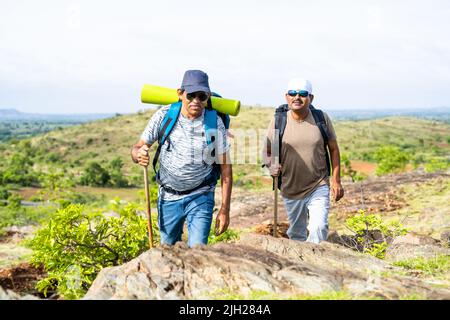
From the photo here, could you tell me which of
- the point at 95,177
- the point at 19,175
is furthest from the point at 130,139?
the point at 19,175

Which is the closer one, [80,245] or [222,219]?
[222,219]

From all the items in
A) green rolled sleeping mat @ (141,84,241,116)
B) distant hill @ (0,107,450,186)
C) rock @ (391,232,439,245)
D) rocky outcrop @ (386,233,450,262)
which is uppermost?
green rolled sleeping mat @ (141,84,241,116)

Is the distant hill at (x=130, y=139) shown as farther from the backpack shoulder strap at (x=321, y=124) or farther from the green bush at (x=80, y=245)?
the backpack shoulder strap at (x=321, y=124)

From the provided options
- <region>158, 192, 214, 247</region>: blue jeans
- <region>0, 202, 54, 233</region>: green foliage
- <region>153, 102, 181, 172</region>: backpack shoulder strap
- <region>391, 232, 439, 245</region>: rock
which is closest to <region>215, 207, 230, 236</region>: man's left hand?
<region>158, 192, 214, 247</region>: blue jeans

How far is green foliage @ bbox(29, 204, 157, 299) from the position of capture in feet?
16.9

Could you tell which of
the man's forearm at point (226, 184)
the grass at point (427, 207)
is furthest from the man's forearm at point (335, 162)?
the grass at point (427, 207)

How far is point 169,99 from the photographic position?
16.7ft

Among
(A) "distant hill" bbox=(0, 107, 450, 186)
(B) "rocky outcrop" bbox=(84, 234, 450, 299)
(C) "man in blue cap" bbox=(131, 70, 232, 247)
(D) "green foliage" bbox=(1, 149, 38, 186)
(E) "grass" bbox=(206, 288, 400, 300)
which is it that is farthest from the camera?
(A) "distant hill" bbox=(0, 107, 450, 186)

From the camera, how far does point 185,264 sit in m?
3.92

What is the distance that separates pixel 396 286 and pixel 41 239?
3279 millimetres

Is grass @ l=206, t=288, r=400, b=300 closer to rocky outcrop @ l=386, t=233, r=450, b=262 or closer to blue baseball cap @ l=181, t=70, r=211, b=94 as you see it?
blue baseball cap @ l=181, t=70, r=211, b=94

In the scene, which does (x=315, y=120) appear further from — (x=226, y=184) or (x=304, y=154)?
(x=226, y=184)

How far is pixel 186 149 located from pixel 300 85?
1.45 metres

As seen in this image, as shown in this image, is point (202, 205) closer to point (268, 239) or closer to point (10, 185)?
point (268, 239)
